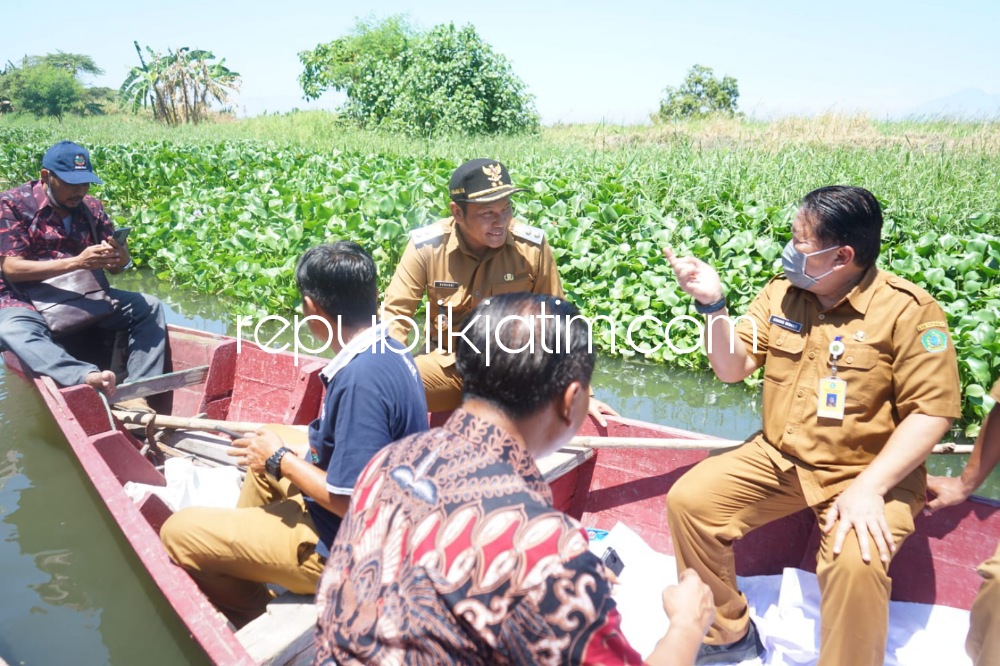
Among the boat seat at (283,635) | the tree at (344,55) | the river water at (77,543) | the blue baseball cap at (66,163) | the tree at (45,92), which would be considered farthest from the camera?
the tree at (45,92)

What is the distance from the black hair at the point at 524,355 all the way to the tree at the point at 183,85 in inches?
1262

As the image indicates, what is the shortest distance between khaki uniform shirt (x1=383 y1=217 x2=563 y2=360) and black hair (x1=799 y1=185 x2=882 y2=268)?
56.6 inches

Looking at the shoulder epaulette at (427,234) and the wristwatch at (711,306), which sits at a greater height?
the shoulder epaulette at (427,234)

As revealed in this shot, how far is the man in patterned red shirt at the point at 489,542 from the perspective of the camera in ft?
3.50

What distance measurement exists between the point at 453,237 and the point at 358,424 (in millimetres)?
1860

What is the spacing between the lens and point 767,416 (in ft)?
8.70

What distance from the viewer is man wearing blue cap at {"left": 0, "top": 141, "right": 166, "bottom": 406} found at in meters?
3.99

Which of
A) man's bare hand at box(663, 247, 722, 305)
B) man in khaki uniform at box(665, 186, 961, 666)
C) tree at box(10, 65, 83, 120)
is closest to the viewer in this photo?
man in khaki uniform at box(665, 186, 961, 666)

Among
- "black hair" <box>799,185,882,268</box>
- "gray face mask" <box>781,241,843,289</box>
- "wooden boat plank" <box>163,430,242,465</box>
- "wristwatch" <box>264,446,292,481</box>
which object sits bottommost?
"wooden boat plank" <box>163,430,242,465</box>

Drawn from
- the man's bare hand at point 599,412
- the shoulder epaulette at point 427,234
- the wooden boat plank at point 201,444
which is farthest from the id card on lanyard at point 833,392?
the wooden boat plank at point 201,444

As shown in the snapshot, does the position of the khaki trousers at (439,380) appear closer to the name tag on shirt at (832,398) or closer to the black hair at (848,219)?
the name tag on shirt at (832,398)

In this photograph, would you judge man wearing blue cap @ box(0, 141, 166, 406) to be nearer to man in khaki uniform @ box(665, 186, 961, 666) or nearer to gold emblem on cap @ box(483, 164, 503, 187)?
gold emblem on cap @ box(483, 164, 503, 187)

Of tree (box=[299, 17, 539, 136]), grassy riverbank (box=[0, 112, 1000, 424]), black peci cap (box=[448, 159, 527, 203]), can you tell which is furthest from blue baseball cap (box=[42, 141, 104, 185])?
tree (box=[299, 17, 539, 136])

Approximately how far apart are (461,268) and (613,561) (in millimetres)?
1463
